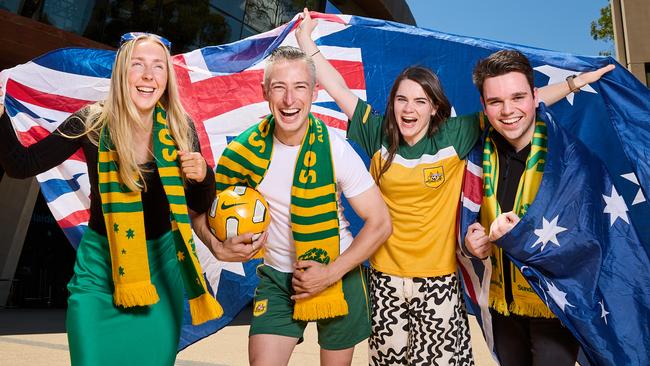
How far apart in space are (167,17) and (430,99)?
11.2 meters

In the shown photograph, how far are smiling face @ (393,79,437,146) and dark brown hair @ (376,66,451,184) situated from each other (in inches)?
1.1

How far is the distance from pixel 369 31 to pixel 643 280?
2.47 metres

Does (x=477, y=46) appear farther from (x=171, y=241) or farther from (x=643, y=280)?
(x=171, y=241)

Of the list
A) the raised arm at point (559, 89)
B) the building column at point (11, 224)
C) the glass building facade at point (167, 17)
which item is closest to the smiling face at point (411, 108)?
the raised arm at point (559, 89)

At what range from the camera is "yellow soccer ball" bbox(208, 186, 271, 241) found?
2.31 metres

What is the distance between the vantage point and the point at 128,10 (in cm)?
1198

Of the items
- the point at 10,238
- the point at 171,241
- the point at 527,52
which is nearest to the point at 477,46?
the point at 527,52

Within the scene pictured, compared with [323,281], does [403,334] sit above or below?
below

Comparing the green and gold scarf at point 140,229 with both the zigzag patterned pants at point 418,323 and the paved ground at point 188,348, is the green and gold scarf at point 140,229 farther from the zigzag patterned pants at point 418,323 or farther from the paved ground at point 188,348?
the paved ground at point 188,348

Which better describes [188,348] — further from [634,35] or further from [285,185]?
[634,35]

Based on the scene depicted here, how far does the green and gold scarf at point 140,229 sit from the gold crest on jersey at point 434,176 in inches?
44.1

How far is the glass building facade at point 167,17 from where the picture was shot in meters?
10.7

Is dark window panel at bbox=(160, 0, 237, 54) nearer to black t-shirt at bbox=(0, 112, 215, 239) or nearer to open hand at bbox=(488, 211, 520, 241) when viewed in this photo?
black t-shirt at bbox=(0, 112, 215, 239)

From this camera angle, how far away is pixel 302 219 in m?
2.41
